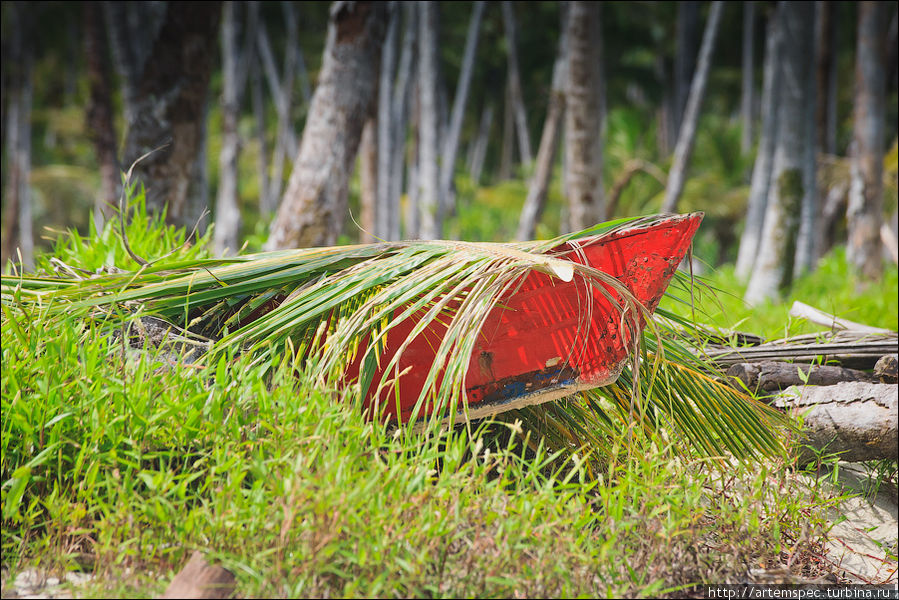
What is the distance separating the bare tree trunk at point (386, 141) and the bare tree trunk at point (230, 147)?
210 cm

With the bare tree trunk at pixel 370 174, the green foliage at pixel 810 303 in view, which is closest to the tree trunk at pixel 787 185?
the green foliage at pixel 810 303

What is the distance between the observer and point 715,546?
246cm

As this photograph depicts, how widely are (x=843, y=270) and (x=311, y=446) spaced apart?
376 inches

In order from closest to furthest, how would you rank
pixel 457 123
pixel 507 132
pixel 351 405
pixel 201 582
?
pixel 201 582
pixel 351 405
pixel 457 123
pixel 507 132

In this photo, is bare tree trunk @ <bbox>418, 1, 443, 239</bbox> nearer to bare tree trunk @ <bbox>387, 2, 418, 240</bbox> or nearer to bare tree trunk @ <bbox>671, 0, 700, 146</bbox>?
bare tree trunk @ <bbox>387, 2, 418, 240</bbox>

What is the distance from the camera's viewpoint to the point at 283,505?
1.91m

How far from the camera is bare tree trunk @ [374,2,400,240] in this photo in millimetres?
11375

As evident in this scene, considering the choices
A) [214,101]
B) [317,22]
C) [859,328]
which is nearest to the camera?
[859,328]

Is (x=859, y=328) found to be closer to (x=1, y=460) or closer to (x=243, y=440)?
(x=243, y=440)

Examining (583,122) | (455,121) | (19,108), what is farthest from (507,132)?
(583,122)

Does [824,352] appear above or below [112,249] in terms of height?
below

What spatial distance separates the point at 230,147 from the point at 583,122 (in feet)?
17.2

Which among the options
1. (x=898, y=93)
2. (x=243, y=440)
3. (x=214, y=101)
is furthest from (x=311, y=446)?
(x=214, y=101)

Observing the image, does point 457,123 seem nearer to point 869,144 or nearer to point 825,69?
point 825,69
